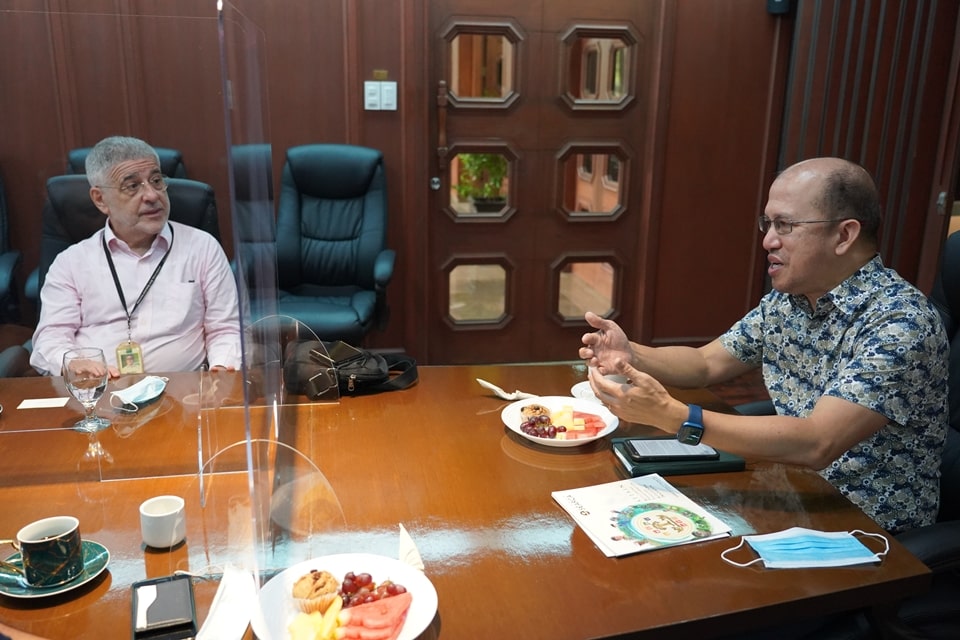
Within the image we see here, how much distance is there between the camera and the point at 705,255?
385cm

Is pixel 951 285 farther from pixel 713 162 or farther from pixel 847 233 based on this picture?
pixel 713 162

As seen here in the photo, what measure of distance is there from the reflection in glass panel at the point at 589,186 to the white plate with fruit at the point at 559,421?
2232 millimetres

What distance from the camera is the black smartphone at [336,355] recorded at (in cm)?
166

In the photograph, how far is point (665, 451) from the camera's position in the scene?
54.2 inches

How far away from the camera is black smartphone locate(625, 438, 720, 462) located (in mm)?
1358

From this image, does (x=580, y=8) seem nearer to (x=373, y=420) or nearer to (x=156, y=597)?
(x=373, y=420)

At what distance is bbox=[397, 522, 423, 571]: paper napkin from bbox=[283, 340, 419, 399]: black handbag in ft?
1.91

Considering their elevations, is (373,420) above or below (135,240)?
below

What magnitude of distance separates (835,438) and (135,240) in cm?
138

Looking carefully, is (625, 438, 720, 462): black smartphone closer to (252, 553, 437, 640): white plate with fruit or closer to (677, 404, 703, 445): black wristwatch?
(677, 404, 703, 445): black wristwatch

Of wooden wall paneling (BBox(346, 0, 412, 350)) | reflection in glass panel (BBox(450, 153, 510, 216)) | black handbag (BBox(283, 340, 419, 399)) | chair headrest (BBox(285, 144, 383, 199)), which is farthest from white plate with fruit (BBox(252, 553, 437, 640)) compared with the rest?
reflection in glass panel (BBox(450, 153, 510, 216))

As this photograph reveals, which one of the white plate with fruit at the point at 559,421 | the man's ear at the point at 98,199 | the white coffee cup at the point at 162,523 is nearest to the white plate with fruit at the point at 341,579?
the white coffee cup at the point at 162,523

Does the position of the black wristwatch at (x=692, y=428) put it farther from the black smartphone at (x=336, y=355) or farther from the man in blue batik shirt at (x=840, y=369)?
the black smartphone at (x=336, y=355)

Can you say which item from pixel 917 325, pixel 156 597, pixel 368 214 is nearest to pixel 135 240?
pixel 156 597
